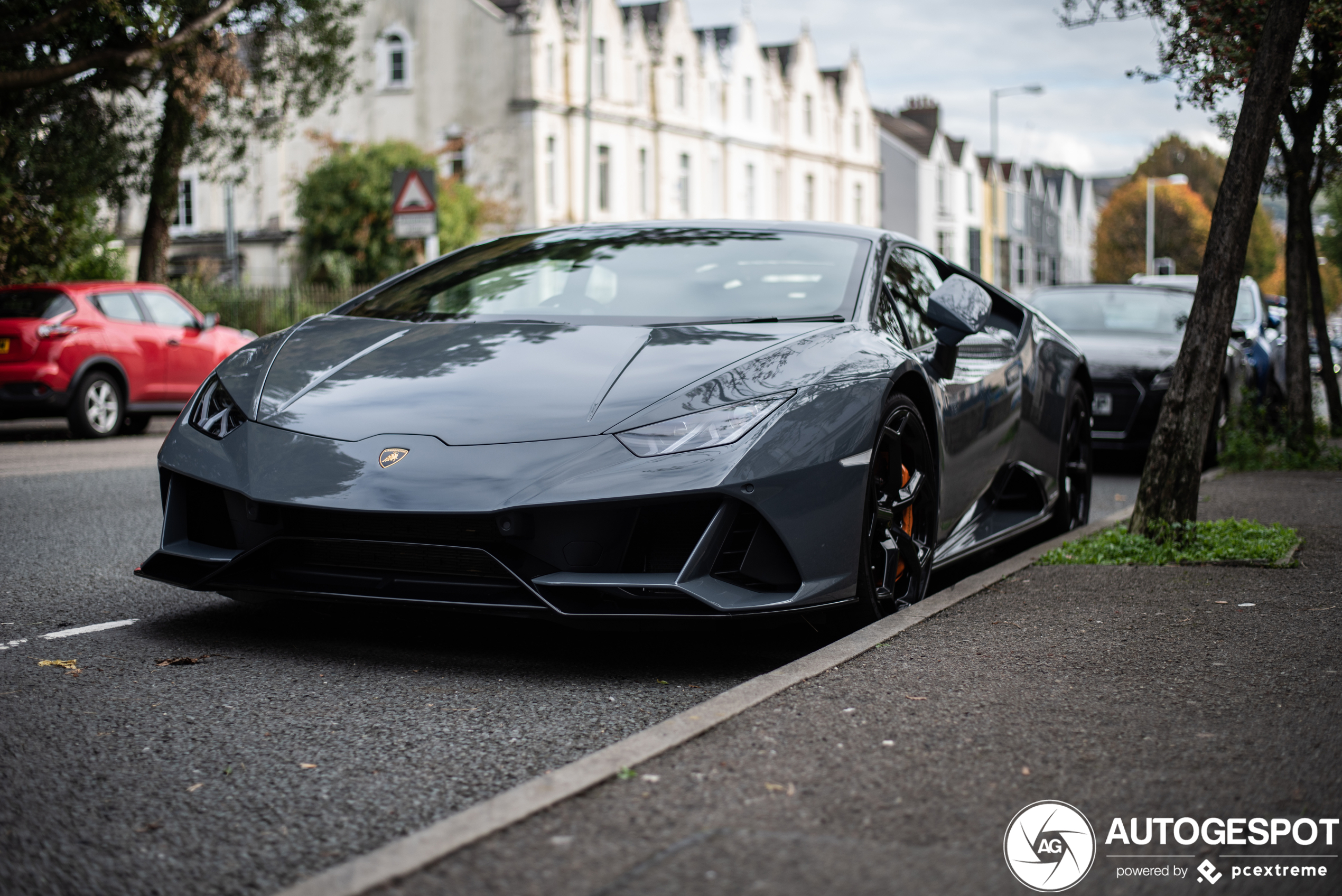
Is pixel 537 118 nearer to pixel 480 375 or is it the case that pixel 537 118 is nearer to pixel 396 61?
pixel 396 61

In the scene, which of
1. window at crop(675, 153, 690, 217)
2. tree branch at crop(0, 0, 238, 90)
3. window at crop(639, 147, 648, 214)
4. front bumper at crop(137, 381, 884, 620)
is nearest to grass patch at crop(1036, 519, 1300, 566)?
front bumper at crop(137, 381, 884, 620)

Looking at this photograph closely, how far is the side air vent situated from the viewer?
12.1ft

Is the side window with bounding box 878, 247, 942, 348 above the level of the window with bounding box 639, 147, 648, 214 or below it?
below

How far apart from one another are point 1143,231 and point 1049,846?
75.8m

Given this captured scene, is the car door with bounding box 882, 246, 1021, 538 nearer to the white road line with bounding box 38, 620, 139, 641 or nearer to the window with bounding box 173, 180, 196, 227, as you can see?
the white road line with bounding box 38, 620, 139, 641

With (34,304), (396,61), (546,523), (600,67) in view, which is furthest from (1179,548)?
(600,67)

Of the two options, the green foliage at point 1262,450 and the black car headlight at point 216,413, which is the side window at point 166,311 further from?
the black car headlight at point 216,413

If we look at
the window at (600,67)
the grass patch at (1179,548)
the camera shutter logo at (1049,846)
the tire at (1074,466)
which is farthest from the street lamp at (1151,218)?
the camera shutter logo at (1049,846)

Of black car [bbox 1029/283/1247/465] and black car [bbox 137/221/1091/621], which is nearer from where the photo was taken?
black car [bbox 137/221/1091/621]

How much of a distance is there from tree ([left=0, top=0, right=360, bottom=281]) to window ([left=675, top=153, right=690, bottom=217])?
26.3 meters

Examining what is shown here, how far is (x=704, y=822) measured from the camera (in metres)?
2.51

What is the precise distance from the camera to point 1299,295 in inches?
430

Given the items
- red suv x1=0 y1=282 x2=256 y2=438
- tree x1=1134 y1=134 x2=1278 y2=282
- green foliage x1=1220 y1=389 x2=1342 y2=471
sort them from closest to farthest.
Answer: green foliage x1=1220 y1=389 x2=1342 y2=471
red suv x1=0 y1=282 x2=256 y2=438
tree x1=1134 y1=134 x2=1278 y2=282

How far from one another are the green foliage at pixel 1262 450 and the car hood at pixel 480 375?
264 inches
